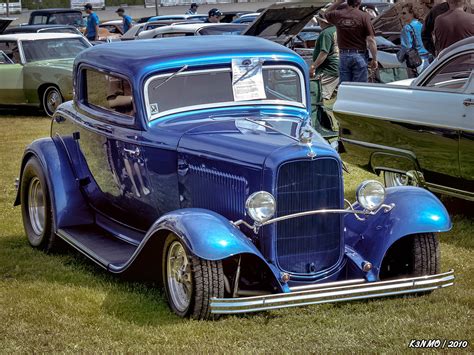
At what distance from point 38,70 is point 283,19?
4535 millimetres

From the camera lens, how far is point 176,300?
5320 mm

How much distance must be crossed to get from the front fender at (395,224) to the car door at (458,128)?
1.45 meters

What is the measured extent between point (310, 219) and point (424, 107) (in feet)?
8.39

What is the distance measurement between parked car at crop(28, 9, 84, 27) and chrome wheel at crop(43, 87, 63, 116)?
600 inches

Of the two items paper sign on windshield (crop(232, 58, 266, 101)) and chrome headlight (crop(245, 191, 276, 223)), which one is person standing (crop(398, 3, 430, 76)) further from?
chrome headlight (crop(245, 191, 276, 223))

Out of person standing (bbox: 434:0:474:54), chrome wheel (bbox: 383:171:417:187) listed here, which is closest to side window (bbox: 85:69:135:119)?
chrome wheel (bbox: 383:171:417:187)

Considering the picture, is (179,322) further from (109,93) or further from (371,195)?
(109,93)

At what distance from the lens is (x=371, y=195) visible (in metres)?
5.51

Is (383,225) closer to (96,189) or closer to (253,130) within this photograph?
(253,130)

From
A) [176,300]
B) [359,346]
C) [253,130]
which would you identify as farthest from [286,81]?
[359,346]

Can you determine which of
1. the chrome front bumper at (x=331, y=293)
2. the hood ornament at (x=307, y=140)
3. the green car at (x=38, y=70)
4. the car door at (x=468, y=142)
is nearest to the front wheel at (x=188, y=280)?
the chrome front bumper at (x=331, y=293)

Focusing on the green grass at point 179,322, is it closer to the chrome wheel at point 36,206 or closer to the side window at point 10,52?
the chrome wheel at point 36,206

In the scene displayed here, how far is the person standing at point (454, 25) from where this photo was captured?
926cm

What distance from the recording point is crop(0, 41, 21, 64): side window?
53.7 ft
